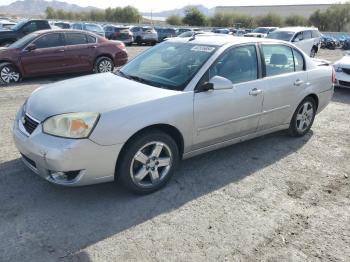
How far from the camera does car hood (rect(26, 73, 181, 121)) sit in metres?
3.62

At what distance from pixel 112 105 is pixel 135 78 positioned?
3.17 feet

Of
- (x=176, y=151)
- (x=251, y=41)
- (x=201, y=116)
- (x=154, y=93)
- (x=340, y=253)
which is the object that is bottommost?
(x=340, y=253)

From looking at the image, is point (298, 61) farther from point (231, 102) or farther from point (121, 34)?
point (121, 34)

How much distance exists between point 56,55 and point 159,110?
767cm

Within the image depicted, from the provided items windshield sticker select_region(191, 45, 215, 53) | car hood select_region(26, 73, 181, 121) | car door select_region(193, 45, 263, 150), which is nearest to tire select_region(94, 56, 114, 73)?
car hood select_region(26, 73, 181, 121)

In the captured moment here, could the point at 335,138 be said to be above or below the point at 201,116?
below

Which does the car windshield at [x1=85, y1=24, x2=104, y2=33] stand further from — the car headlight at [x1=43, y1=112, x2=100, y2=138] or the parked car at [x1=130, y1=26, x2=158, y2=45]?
the car headlight at [x1=43, y1=112, x2=100, y2=138]

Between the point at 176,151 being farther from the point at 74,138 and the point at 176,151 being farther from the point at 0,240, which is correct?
the point at 0,240

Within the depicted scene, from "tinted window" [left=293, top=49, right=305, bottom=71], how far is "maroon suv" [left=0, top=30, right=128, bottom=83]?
282 inches

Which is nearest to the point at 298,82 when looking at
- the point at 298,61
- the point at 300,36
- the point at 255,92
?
the point at 298,61

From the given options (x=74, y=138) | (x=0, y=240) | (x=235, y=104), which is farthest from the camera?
(x=235, y=104)

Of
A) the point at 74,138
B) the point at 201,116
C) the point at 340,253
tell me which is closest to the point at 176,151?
the point at 201,116

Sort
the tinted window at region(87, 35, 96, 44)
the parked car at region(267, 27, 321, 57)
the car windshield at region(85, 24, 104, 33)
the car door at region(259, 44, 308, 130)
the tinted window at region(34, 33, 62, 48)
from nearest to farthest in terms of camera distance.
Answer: the car door at region(259, 44, 308, 130)
the tinted window at region(34, 33, 62, 48)
the tinted window at region(87, 35, 96, 44)
the parked car at region(267, 27, 321, 57)
the car windshield at region(85, 24, 104, 33)

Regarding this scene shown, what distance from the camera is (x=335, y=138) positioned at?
6.07 meters
